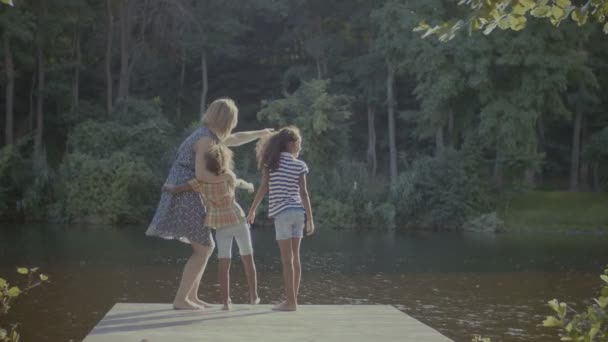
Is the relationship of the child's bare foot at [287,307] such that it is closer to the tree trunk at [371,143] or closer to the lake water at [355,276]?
the lake water at [355,276]

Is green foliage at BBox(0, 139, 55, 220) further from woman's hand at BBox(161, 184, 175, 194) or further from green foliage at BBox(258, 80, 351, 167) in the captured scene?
woman's hand at BBox(161, 184, 175, 194)

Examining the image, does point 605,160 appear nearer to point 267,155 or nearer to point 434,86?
point 434,86

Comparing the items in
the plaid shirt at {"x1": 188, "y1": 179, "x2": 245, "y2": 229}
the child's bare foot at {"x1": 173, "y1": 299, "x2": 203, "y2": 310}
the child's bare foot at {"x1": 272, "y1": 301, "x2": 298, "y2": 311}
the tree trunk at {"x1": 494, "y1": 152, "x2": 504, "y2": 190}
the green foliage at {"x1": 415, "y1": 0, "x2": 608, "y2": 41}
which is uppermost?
the green foliage at {"x1": 415, "y1": 0, "x2": 608, "y2": 41}

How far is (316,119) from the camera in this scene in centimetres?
A: 3553

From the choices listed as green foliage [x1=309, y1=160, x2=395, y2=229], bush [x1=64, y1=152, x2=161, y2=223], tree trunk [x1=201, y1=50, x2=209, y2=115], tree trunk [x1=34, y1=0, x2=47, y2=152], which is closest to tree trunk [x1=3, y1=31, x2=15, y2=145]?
tree trunk [x1=34, y1=0, x2=47, y2=152]

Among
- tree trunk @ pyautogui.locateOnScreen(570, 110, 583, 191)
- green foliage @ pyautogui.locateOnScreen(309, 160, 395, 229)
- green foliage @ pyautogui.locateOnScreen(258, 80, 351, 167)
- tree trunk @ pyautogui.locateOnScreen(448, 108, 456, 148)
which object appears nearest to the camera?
green foliage @ pyautogui.locateOnScreen(309, 160, 395, 229)

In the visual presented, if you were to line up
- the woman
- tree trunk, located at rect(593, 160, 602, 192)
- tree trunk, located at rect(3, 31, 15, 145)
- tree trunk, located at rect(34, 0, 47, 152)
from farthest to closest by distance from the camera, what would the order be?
1. tree trunk, located at rect(593, 160, 602, 192)
2. tree trunk, located at rect(34, 0, 47, 152)
3. tree trunk, located at rect(3, 31, 15, 145)
4. the woman

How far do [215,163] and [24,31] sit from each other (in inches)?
1177

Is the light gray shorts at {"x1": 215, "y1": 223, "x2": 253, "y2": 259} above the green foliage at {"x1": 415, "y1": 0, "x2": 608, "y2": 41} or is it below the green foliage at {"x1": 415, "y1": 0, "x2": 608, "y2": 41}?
below

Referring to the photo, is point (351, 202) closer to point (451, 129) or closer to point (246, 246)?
point (451, 129)

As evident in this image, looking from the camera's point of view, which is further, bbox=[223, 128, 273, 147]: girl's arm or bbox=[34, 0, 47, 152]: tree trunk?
bbox=[34, 0, 47, 152]: tree trunk

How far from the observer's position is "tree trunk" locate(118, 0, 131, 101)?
39.3 m

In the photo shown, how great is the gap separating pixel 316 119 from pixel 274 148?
27605mm

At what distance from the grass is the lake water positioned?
529cm
